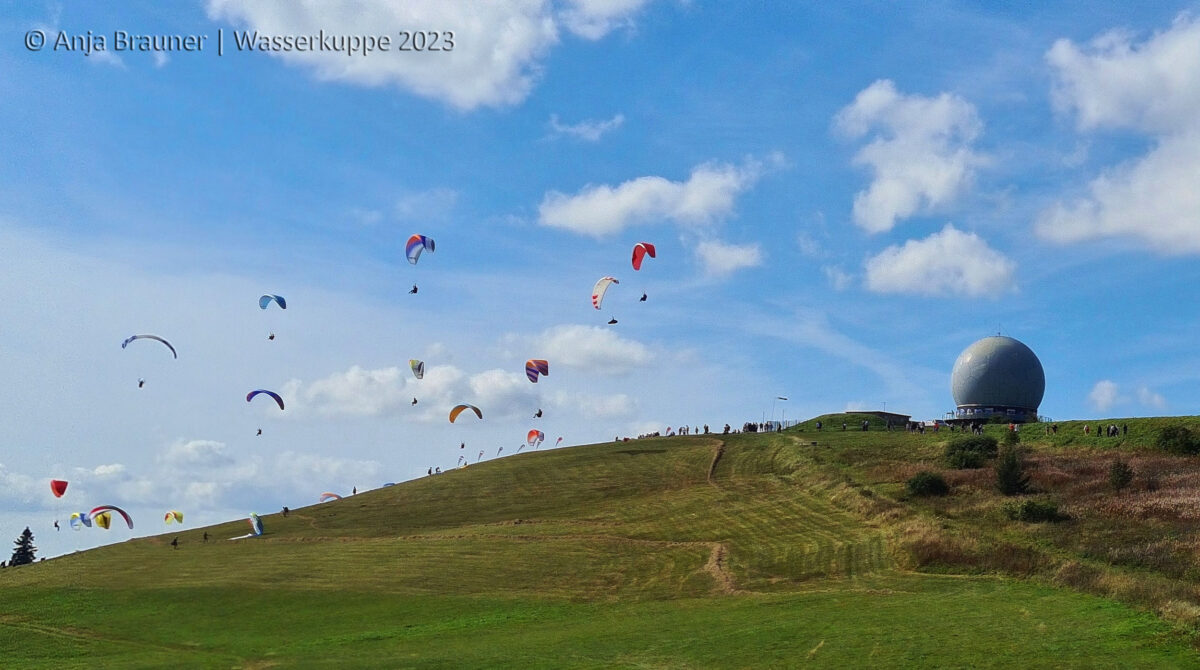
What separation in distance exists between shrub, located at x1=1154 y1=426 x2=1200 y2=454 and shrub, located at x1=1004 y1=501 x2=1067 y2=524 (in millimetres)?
20960

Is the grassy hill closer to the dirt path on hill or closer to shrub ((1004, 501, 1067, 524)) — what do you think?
shrub ((1004, 501, 1067, 524))

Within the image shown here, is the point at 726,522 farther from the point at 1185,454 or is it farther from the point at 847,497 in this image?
the point at 1185,454

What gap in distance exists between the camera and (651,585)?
46.7 metres

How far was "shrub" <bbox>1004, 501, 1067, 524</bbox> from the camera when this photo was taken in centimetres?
4922

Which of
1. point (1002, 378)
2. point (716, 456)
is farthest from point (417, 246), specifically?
point (1002, 378)

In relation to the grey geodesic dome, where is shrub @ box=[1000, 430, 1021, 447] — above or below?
below

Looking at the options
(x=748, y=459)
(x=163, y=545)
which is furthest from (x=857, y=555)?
(x=163, y=545)

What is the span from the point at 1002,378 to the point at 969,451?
100 feet

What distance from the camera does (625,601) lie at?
144ft

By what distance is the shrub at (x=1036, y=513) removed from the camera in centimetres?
4922

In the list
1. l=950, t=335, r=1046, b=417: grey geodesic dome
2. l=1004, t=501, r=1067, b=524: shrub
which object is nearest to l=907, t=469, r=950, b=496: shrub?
l=1004, t=501, r=1067, b=524: shrub

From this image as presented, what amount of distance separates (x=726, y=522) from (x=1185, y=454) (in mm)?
31796

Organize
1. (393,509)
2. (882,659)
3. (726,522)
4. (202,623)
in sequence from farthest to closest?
1. (393,509)
2. (726,522)
3. (202,623)
4. (882,659)

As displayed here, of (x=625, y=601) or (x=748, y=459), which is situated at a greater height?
(x=748, y=459)
